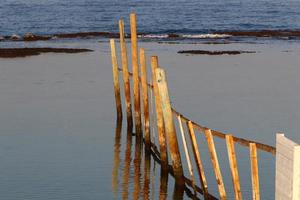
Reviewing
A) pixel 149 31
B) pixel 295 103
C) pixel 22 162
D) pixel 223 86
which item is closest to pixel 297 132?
pixel 295 103

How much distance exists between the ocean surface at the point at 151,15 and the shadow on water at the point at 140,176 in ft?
142

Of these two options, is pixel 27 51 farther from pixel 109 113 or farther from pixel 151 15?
pixel 151 15

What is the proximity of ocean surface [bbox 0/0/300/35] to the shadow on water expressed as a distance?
142 ft

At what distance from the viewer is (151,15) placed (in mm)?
77500

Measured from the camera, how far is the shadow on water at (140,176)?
1472 centimetres

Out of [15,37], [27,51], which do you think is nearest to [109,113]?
[27,51]

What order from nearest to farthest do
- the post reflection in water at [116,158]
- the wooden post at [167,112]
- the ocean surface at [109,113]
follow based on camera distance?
the wooden post at [167,112]
the post reflection in water at [116,158]
the ocean surface at [109,113]

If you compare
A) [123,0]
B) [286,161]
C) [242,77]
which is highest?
[286,161]

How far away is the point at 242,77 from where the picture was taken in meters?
30.0

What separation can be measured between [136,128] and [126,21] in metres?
54.7

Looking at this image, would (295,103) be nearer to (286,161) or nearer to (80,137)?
(80,137)

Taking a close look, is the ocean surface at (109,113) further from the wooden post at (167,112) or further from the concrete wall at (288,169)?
the concrete wall at (288,169)

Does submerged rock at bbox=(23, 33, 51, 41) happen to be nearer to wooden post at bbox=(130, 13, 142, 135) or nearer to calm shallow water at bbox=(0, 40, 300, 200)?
calm shallow water at bbox=(0, 40, 300, 200)

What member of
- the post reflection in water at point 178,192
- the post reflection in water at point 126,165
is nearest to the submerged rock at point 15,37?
the post reflection in water at point 126,165
